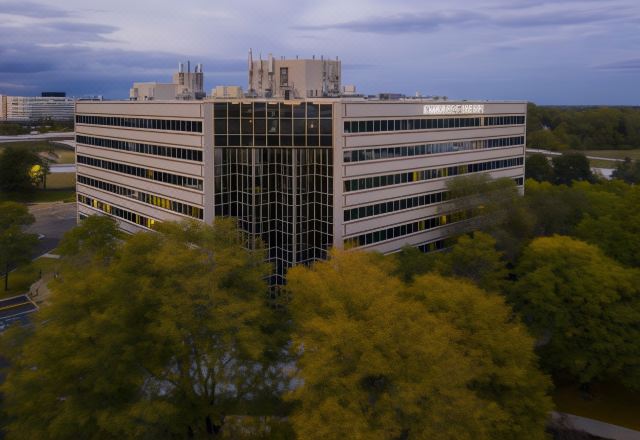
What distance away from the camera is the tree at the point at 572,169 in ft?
347

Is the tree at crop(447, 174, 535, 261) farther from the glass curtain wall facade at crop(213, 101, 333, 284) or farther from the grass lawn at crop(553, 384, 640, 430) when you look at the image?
the glass curtain wall facade at crop(213, 101, 333, 284)

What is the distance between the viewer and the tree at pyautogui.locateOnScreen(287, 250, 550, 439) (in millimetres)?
23094

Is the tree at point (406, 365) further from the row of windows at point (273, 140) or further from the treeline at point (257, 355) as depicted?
the row of windows at point (273, 140)

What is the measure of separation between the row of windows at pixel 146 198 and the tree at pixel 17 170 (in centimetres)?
5763

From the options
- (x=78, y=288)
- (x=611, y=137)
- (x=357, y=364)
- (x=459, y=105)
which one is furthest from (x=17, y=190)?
(x=611, y=137)

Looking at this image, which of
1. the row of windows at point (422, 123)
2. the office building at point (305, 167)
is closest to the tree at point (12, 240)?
the office building at point (305, 167)

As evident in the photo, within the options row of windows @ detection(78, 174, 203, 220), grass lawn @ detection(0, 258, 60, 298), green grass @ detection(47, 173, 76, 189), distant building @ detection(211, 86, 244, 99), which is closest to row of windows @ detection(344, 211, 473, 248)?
row of windows @ detection(78, 174, 203, 220)

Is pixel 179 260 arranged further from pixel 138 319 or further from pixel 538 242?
pixel 538 242

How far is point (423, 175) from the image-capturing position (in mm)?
58938

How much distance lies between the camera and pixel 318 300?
29.7 m

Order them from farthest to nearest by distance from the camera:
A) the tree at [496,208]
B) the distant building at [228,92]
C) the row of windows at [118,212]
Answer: the row of windows at [118,212], the distant building at [228,92], the tree at [496,208]

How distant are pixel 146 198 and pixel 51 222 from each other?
168ft

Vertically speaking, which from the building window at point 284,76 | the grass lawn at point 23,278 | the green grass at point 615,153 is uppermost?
the building window at point 284,76

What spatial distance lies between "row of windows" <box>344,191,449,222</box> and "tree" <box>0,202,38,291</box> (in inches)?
1442
